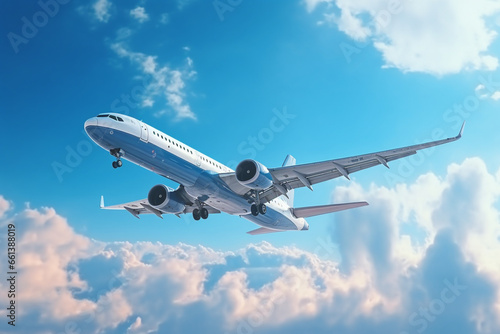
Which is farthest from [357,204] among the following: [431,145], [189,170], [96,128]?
[96,128]

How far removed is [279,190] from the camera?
113ft

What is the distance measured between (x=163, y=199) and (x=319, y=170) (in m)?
12.7

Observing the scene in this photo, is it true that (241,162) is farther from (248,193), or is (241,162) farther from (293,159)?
(293,159)

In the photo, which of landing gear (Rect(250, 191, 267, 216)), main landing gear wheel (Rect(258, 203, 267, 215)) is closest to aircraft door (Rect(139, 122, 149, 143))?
landing gear (Rect(250, 191, 267, 216))

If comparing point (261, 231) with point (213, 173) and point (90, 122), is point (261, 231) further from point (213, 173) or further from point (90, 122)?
point (90, 122)

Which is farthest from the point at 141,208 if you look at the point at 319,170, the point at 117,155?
the point at 319,170

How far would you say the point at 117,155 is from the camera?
29016mm

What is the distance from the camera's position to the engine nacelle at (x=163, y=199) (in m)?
37.5

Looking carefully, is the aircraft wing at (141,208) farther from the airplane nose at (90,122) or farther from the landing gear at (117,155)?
the airplane nose at (90,122)

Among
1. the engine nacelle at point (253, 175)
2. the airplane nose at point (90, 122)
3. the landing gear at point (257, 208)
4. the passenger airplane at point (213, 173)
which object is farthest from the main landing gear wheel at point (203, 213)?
the airplane nose at point (90, 122)

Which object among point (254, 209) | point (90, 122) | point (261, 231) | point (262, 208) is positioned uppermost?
point (261, 231)

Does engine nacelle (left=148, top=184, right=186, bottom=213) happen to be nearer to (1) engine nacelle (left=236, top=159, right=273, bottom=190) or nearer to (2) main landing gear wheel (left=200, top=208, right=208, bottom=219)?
(2) main landing gear wheel (left=200, top=208, right=208, bottom=219)

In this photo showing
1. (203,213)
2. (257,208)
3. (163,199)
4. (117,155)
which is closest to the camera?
(117,155)

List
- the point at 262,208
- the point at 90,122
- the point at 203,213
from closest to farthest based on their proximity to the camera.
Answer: the point at 90,122 → the point at 262,208 → the point at 203,213
